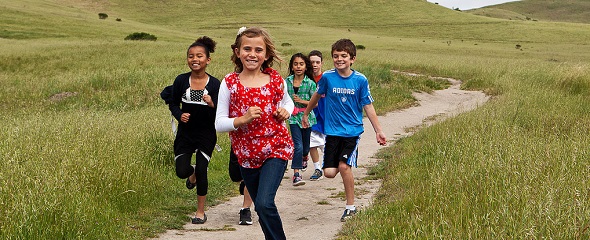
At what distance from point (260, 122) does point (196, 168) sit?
222 centimetres

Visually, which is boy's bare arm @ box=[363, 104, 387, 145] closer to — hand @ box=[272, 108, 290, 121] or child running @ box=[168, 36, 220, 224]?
child running @ box=[168, 36, 220, 224]

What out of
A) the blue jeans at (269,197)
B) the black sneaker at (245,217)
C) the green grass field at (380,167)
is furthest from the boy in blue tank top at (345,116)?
the blue jeans at (269,197)

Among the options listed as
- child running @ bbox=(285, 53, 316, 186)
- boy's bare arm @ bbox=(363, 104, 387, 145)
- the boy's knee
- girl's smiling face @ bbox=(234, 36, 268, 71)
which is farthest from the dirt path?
girl's smiling face @ bbox=(234, 36, 268, 71)

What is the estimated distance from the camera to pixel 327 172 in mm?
6941

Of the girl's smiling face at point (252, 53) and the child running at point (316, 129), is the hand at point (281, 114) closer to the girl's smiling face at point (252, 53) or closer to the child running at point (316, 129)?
the girl's smiling face at point (252, 53)

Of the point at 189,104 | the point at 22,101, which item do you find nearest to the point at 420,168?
the point at 189,104

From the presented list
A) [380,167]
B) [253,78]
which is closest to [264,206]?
[253,78]

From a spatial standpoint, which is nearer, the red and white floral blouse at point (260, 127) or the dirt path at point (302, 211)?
the red and white floral blouse at point (260, 127)

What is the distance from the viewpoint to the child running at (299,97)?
8.98 meters

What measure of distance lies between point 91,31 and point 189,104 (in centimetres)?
5066

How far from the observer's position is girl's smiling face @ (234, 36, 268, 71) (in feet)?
16.2

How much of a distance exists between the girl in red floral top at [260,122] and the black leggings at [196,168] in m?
1.86

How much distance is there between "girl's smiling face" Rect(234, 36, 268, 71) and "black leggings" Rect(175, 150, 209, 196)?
211cm

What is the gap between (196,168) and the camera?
22.6 feet
